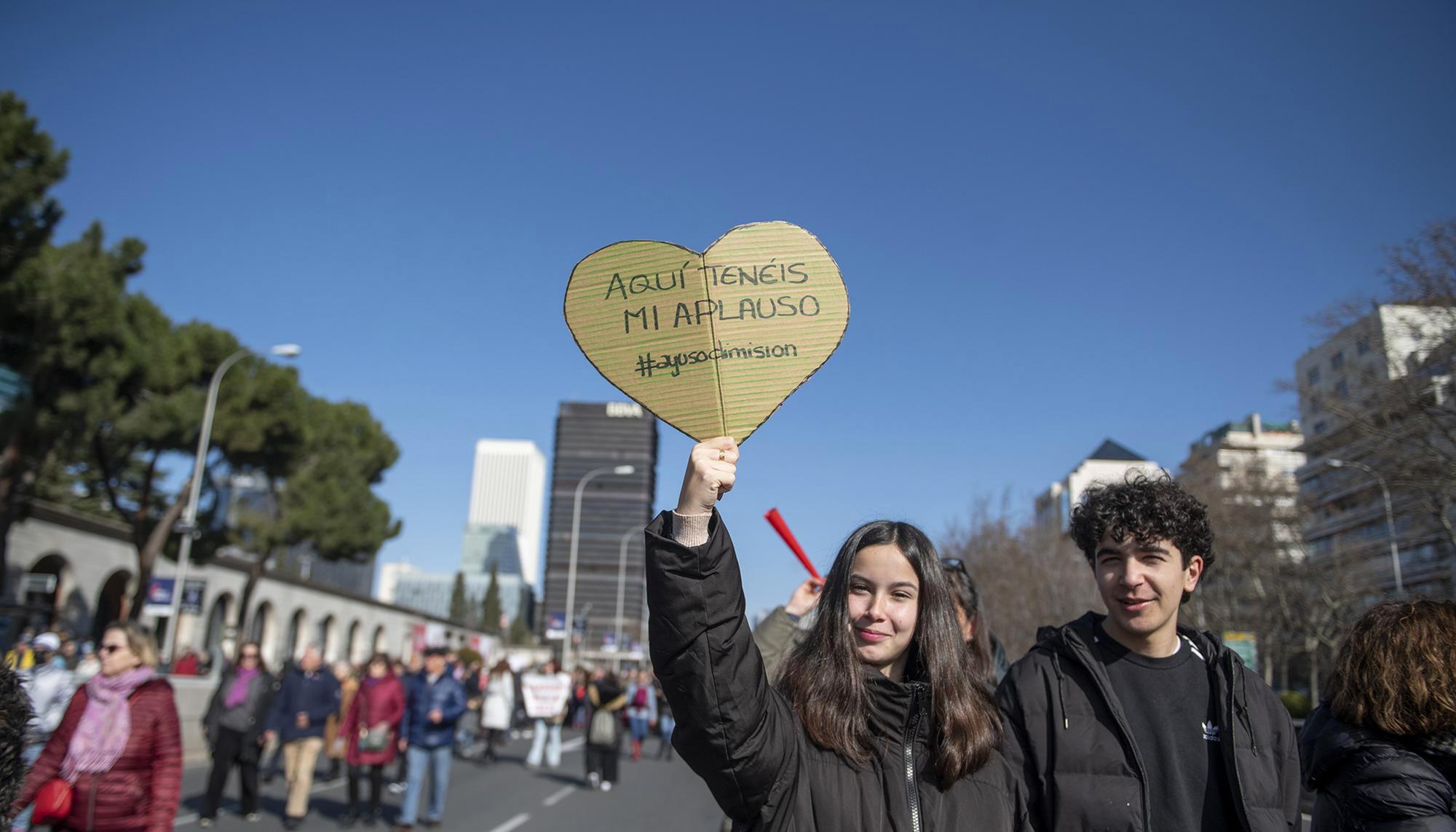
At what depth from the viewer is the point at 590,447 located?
4628 inches

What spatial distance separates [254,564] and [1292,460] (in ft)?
276

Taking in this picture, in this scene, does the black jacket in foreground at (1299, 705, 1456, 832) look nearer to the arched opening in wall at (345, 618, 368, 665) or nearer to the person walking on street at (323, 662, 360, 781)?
the person walking on street at (323, 662, 360, 781)

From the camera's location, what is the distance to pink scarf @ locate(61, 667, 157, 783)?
14.1 feet

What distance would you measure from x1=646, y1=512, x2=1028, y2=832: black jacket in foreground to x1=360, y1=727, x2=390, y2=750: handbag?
1005 cm

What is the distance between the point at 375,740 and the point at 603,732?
453 centimetres

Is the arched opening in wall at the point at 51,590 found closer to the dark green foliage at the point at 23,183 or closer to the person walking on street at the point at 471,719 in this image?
the dark green foliage at the point at 23,183

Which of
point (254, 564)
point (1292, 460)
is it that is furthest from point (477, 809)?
point (1292, 460)

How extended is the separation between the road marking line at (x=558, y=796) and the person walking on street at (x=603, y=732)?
40cm

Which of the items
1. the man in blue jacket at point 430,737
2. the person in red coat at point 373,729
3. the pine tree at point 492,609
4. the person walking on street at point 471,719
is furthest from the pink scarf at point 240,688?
the pine tree at point 492,609

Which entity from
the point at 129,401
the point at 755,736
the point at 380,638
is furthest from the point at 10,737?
the point at 380,638

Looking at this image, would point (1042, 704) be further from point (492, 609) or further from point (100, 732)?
point (492, 609)

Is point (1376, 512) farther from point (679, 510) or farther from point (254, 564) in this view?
point (679, 510)

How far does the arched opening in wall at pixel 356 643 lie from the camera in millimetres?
58716

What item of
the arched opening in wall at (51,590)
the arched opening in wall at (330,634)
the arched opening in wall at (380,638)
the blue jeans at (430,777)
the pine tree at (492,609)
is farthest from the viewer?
the pine tree at (492,609)
